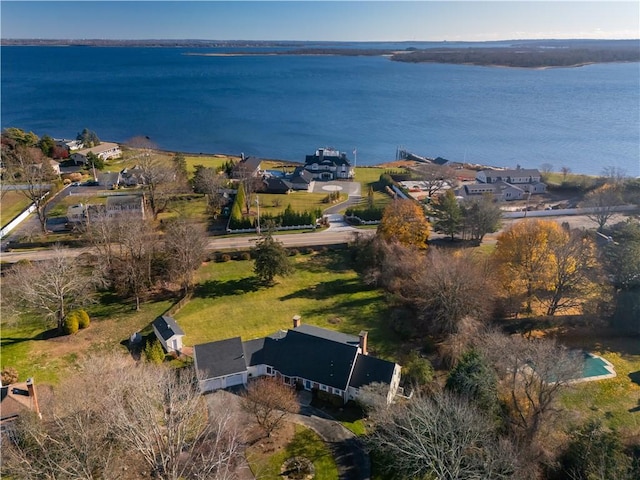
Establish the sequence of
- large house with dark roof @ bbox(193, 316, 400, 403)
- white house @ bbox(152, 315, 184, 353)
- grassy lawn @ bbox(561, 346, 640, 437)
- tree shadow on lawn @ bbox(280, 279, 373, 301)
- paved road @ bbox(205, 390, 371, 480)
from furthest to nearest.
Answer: tree shadow on lawn @ bbox(280, 279, 373, 301), white house @ bbox(152, 315, 184, 353), large house with dark roof @ bbox(193, 316, 400, 403), grassy lawn @ bbox(561, 346, 640, 437), paved road @ bbox(205, 390, 371, 480)

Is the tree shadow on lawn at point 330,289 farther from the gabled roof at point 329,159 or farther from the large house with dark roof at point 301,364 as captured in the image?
the gabled roof at point 329,159

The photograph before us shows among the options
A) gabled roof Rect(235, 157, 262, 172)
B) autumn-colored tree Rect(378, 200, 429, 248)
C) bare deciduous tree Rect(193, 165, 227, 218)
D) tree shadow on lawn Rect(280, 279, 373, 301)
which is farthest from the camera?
gabled roof Rect(235, 157, 262, 172)

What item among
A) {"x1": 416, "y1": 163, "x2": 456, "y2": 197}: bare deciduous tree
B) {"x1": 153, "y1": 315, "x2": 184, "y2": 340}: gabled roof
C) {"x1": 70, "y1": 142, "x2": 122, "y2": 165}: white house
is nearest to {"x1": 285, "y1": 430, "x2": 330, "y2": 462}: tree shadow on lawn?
{"x1": 153, "y1": 315, "x2": 184, "y2": 340}: gabled roof

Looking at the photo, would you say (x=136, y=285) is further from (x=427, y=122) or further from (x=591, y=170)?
(x=427, y=122)

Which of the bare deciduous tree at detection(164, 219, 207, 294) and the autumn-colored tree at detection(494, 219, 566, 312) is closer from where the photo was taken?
the autumn-colored tree at detection(494, 219, 566, 312)

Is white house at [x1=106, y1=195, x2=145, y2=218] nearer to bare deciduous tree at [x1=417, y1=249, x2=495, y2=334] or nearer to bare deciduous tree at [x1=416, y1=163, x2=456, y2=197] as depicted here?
bare deciduous tree at [x1=417, y1=249, x2=495, y2=334]

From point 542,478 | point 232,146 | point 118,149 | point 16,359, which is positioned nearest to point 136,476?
point 16,359
